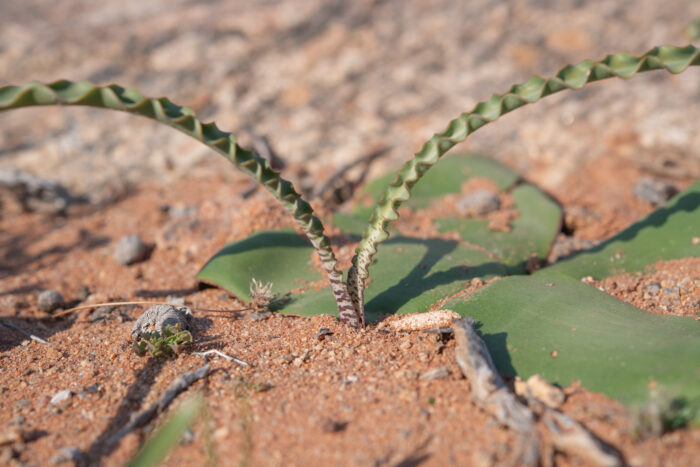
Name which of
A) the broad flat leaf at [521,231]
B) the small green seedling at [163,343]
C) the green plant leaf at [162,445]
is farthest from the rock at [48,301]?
the broad flat leaf at [521,231]

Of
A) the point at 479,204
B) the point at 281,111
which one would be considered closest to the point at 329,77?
the point at 281,111

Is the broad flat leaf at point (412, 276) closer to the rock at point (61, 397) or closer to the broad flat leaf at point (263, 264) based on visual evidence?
the broad flat leaf at point (263, 264)

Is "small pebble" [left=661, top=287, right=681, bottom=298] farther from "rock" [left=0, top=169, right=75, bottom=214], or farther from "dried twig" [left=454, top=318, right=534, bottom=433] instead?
"rock" [left=0, top=169, right=75, bottom=214]

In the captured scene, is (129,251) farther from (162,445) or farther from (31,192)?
(162,445)

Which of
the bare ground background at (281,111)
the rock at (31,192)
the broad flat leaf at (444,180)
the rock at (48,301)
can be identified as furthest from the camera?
the rock at (31,192)

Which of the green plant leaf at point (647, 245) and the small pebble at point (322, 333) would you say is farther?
the green plant leaf at point (647, 245)

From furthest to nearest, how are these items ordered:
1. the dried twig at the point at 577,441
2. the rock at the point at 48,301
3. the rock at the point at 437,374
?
1. the rock at the point at 48,301
2. the rock at the point at 437,374
3. the dried twig at the point at 577,441
